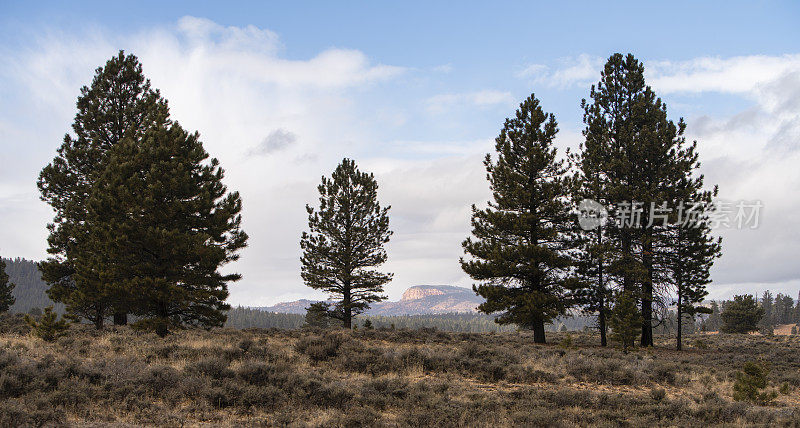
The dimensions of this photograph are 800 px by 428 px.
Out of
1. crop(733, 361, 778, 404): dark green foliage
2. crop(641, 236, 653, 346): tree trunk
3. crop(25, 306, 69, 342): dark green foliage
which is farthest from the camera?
crop(641, 236, 653, 346): tree trunk

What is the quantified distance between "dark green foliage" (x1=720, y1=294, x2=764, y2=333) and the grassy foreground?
47.9 meters

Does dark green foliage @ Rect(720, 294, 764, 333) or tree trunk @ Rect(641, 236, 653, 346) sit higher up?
tree trunk @ Rect(641, 236, 653, 346)

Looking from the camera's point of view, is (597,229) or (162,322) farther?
(597,229)

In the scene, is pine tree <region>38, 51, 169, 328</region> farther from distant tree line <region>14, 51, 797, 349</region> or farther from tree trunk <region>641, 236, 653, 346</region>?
tree trunk <region>641, 236, 653, 346</region>

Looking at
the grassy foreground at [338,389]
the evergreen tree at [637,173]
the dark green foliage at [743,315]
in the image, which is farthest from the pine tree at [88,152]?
the dark green foliage at [743,315]

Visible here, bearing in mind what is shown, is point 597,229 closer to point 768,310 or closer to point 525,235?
point 525,235

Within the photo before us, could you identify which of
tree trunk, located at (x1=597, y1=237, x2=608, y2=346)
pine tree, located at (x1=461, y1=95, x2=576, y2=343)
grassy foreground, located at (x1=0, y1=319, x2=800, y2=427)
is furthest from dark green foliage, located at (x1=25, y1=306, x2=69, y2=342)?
tree trunk, located at (x1=597, y1=237, x2=608, y2=346)

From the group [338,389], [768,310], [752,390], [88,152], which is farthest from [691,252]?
[768,310]

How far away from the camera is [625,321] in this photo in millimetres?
23172

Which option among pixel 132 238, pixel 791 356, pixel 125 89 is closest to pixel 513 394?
pixel 132 238

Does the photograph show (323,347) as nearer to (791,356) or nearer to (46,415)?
(46,415)

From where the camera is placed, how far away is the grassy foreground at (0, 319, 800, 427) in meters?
8.44

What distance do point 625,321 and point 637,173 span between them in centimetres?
894

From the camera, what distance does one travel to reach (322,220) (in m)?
31.9
